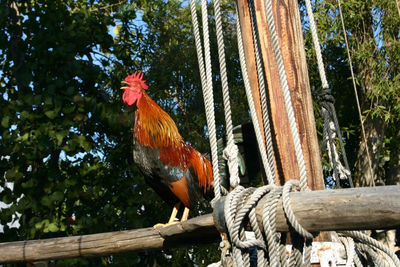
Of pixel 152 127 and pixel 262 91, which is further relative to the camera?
pixel 152 127

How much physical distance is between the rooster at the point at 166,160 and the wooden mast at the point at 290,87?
132cm


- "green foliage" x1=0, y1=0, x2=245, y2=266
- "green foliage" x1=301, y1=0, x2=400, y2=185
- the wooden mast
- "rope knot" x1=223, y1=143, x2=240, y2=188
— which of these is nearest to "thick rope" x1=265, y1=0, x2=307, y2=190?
"rope knot" x1=223, y1=143, x2=240, y2=188

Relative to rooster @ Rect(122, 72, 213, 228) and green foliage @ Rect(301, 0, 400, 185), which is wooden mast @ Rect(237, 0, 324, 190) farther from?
green foliage @ Rect(301, 0, 400, 185)

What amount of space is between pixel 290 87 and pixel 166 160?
146cm

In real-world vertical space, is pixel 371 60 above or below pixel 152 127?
above

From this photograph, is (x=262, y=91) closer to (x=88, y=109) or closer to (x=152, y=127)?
(x=152, y=127)

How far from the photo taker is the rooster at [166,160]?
139 inches

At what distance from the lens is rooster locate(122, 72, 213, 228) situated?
3.53 m

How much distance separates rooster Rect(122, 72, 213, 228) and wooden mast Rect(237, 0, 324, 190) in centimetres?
132

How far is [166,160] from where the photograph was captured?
355 centimetres

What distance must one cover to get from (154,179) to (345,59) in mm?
4005

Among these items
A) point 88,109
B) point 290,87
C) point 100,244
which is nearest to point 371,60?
point 88,109

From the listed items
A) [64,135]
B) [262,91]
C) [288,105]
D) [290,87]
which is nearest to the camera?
[288,105]

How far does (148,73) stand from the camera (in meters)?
6.58
